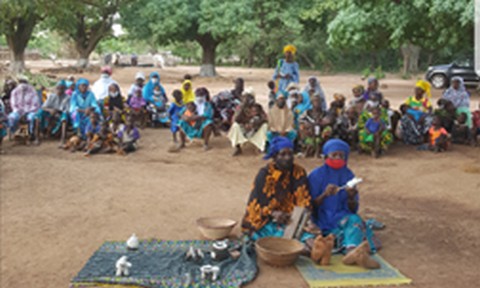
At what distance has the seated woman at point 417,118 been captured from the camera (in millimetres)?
9156

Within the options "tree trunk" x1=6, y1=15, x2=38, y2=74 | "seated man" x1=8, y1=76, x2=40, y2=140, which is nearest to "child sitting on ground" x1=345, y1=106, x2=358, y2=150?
"seated man" x1=8, y1=76, x2=40, y2=140

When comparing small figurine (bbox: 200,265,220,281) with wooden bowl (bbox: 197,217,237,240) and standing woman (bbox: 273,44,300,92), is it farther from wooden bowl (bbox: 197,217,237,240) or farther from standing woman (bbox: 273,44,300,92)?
standing woman (bbox: 273,44,300,92)

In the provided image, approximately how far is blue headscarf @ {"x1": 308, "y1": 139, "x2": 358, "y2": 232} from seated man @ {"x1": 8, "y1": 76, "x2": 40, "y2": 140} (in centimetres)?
662

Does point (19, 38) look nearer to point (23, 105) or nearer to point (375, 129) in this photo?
point (23, 105)

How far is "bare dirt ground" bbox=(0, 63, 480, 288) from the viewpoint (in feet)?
14.1

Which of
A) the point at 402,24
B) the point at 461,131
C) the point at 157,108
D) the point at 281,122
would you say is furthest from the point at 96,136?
the point at 402,24

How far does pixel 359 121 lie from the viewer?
8.62m

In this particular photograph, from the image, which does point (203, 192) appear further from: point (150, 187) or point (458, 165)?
point (458, 165)

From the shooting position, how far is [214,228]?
184 inches

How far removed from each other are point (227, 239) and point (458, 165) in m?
4.78

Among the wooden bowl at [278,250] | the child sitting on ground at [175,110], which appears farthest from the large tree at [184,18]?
the wooden bowl at [278,250]

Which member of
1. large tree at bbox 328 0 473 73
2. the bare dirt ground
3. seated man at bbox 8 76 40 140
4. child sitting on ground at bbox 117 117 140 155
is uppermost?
large tree at bbox 328 0 473 73

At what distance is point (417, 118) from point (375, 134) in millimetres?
1224

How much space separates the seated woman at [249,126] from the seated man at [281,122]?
105 millimetres
